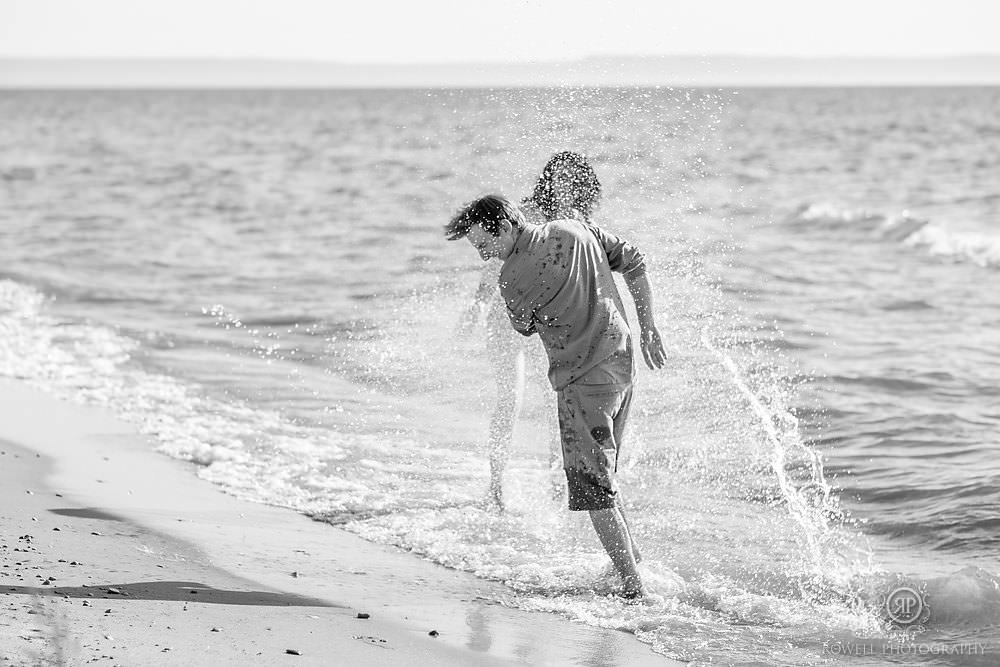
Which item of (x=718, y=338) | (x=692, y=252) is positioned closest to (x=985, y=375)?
(x=718, y=338)

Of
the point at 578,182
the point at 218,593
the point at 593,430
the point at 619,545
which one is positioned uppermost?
the point at 578,182

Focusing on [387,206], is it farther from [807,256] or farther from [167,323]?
[167,323]

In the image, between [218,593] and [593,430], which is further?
[593,430]

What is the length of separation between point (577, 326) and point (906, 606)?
1993 mm

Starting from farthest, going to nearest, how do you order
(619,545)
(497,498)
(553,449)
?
Result: (553,449), (497,498), (619,545)

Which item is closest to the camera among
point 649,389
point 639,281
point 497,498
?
point 639,281

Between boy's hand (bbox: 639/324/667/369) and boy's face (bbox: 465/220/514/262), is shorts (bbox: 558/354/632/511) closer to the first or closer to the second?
boy's hand (bbox: 639/324/667/369)

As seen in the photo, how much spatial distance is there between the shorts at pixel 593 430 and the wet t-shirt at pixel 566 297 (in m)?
0.06

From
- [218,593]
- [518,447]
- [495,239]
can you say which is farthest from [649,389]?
[218,593]

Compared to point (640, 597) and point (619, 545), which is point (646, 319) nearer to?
point (619, 545)

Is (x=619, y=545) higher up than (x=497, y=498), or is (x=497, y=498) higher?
(x=619, y=545)

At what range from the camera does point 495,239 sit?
16.3 feet

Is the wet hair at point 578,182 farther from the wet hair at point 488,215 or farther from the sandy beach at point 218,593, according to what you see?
the sandy beach at point 218,593

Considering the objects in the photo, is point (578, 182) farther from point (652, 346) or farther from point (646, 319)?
point (652, 346)
